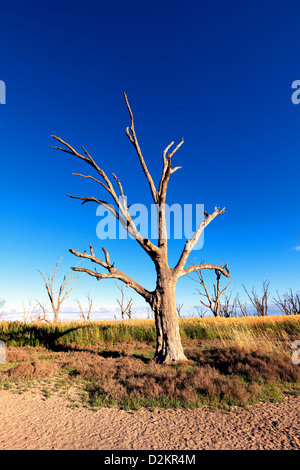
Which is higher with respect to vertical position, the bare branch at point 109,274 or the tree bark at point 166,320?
the bare branch at point 109,274

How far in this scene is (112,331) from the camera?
18.3m

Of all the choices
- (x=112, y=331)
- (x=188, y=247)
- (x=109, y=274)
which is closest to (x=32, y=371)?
(x=109, y=274)

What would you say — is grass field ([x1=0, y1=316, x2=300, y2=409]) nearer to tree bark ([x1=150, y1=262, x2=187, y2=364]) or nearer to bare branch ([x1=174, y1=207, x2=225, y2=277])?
tree bark ([x1=150, y1=262, x2=187, y2=364])

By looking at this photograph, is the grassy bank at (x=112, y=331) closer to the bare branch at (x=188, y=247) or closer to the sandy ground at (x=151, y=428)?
the bare branch at (x=188, y=247)

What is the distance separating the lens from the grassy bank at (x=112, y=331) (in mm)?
17484

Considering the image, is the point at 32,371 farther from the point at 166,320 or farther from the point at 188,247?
the point at 188,247

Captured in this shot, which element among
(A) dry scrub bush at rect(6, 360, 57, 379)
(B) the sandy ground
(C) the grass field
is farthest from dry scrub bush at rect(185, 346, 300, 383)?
(A) dry scrub bush at rect(6, 360, 57, 379)

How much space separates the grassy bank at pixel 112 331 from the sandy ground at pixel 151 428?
42.0 feet

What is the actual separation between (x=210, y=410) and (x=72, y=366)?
710 cm

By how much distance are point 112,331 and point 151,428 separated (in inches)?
586

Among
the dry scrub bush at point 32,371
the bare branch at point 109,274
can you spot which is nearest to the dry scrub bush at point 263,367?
the bare branch at point 109,274

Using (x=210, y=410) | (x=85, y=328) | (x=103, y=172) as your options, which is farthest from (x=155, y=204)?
(x=85, y=328)

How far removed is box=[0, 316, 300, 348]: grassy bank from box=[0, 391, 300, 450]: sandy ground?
1281cm

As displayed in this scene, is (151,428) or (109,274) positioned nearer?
(151,428)
